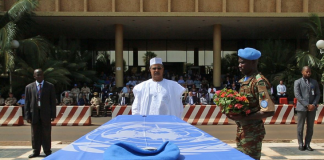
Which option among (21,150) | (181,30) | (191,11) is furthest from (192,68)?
(21,150)

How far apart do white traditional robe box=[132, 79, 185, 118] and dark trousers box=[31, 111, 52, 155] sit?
300 centimetres

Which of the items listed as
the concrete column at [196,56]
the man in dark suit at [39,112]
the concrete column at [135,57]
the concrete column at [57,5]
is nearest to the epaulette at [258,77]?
the man in dark suit at [39,112]

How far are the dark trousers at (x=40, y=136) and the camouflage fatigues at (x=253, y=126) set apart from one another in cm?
514

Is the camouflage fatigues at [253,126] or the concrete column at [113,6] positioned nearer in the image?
the camouflage fatigues at [253,126]

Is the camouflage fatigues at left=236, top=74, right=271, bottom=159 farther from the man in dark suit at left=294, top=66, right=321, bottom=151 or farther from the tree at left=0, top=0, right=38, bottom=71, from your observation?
the tree at left=0, top=0, right=38, bottom=71

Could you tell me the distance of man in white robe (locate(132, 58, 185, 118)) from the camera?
18.7ft

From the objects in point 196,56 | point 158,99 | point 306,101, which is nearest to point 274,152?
point 306,101

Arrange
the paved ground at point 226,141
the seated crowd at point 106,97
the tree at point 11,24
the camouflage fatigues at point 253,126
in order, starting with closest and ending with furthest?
the camouflage fatigues at point 253,126
the paved ground at point 226,141
the tree at point 11,24
the seated crowd at point 106,97

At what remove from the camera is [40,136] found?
778 centimetres

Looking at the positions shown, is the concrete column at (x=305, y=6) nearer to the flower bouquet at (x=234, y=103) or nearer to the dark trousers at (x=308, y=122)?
the dark trousers at (x=308, y=122)

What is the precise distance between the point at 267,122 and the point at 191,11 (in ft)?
35.2

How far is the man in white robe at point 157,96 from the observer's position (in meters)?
5.71

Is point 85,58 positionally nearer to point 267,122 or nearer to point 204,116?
point 204,116

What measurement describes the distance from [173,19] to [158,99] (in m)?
18.5
